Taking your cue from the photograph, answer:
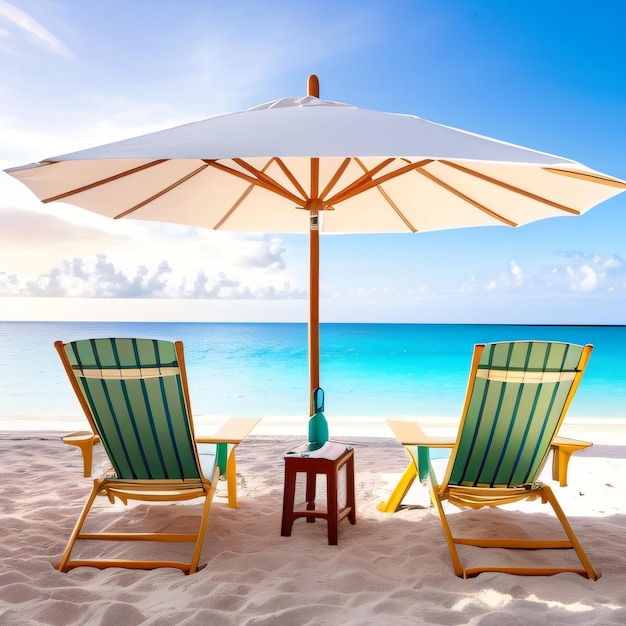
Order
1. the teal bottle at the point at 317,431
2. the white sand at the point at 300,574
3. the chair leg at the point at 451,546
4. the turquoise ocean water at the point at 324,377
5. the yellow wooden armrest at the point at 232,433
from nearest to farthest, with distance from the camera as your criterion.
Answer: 1. the white sand at the point at 300,574
2. the chair leg at the point at 451,546
3. the yellow wooden armrest at the point at 232,433
4. the teal bottle at the point at 317,431
5. the turquoise ocean water at the point at 324,377

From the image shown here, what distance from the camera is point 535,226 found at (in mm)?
30078

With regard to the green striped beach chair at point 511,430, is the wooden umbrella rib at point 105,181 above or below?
above

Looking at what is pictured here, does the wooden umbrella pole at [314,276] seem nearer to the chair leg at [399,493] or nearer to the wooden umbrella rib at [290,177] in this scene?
the wooden umbrella rib at [290,177]

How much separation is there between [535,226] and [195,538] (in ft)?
100

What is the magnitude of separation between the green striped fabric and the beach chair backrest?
1223 mm

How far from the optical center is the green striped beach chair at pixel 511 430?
2463 millimetres

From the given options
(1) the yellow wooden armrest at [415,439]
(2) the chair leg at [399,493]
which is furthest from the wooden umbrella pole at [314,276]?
(2) the chair leg at [399,493]

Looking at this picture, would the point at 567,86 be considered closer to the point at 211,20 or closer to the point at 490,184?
the point at 211,20

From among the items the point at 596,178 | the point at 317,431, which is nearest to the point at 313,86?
the point at 596,178

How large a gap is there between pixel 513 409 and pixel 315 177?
163cm

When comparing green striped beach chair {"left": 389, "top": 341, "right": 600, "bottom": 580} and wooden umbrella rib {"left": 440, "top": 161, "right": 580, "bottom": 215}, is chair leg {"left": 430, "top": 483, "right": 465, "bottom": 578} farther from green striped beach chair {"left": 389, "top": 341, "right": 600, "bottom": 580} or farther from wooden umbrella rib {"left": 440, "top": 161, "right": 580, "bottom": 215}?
wooden umbrella rib {"left": 440, "top": 161, "right": 580, "bottom": 215}

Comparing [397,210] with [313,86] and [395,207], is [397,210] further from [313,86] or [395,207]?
[313,86]

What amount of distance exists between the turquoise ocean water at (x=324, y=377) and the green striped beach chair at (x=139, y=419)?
18.8 ft

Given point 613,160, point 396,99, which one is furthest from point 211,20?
point 613,160
